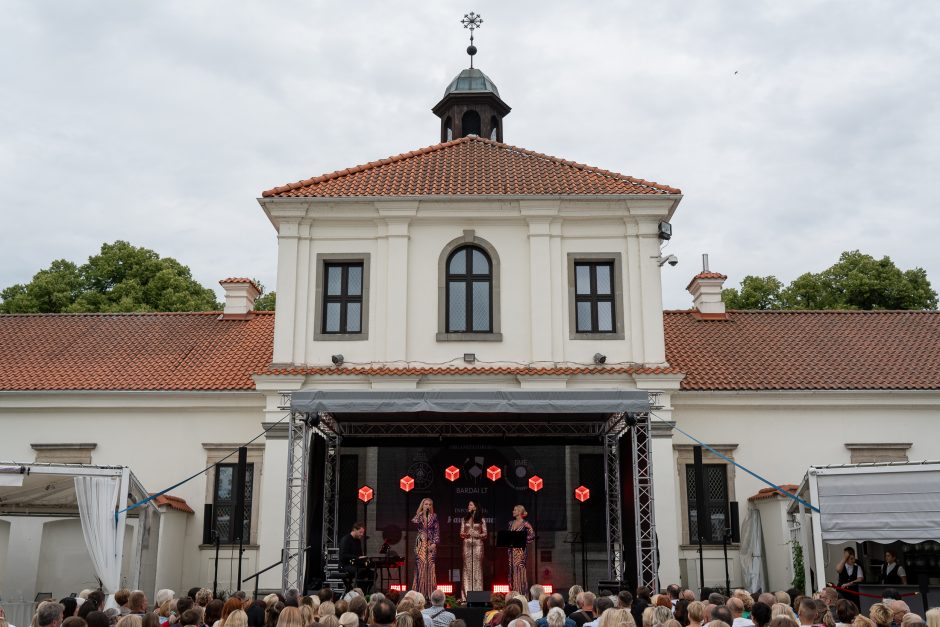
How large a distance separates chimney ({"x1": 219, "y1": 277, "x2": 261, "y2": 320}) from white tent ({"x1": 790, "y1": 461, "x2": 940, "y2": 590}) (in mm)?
16114

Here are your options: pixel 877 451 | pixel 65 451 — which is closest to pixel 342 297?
pixel 65 451

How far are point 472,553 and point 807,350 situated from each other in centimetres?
1015

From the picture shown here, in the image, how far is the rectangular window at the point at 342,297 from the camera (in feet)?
65.3

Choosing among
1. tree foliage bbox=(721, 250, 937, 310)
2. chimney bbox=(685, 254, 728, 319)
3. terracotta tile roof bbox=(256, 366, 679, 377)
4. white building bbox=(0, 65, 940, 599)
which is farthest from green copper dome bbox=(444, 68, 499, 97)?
tree foliage bbox=(721, 250, 937, 310)

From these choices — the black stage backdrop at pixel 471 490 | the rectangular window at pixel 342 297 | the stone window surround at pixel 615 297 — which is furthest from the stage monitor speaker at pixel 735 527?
the rectangular window at pixel 342 297

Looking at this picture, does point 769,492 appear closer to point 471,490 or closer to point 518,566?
point 518,566

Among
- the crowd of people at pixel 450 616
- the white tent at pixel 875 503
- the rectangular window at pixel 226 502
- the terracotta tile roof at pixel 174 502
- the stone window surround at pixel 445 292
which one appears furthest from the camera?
the rectangular window at pixel 226 502

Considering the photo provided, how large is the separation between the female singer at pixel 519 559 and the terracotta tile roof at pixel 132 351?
6.81m

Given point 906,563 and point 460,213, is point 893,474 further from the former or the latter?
point 460,213

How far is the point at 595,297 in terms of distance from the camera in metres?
20.0

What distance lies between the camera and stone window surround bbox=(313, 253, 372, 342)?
19656mm

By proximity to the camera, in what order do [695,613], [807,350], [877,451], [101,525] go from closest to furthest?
[695,613] → [101,525] → [877,451] → [807,350]

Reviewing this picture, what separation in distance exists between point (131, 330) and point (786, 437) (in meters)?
17.2

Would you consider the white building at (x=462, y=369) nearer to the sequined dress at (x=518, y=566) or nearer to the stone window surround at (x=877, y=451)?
the stone window surround at (x=877, y=451)
